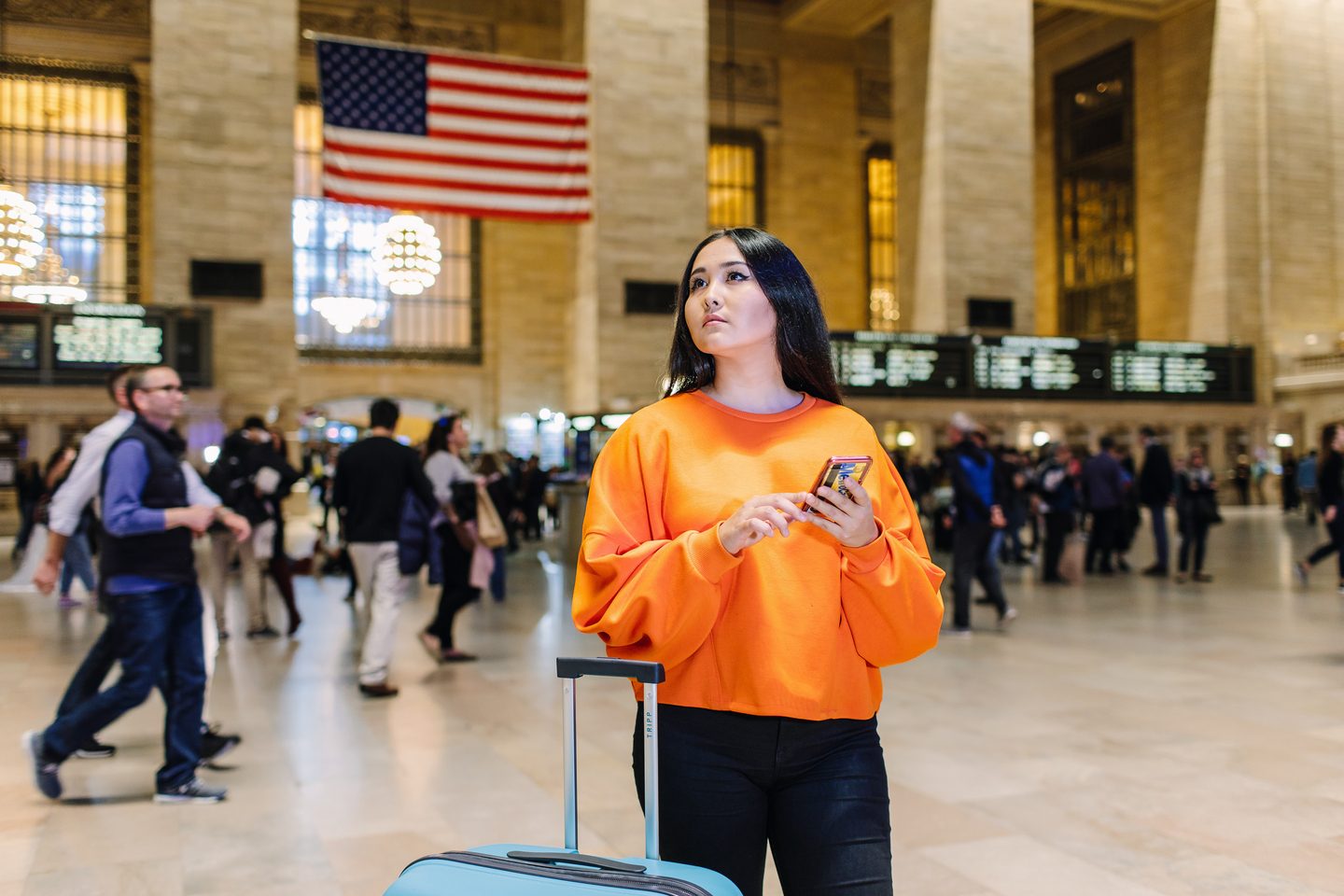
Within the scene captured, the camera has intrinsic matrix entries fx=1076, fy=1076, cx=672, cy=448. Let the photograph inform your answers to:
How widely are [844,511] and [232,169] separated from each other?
16.7m

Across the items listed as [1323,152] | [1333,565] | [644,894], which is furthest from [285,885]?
[1323,152]

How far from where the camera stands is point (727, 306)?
73.0 inches

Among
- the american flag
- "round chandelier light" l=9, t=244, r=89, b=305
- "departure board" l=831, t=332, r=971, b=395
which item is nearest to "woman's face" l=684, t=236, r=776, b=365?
the american flag

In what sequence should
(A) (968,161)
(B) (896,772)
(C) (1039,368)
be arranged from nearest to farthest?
(B) (896,772), (A) (968,161), (C) (1039,368)

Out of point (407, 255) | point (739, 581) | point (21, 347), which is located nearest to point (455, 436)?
point (739, 581)

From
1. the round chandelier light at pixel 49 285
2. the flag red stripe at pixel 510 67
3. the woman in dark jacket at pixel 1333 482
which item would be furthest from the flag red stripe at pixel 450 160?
the woman in dark jacket at pixel 1333 482

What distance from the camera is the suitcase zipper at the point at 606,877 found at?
1478mm

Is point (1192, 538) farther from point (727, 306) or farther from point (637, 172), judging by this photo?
point (727, 306)

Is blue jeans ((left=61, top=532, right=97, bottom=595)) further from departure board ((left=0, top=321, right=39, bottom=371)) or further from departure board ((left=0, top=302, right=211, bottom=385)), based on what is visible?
departure board ((left=0, top=321, right=39, bottom=371))

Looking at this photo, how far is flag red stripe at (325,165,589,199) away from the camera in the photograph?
583 inches

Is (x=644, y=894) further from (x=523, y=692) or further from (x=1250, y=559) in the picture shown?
(x=1250, y=559)

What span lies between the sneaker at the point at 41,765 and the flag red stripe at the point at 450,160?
1175 centimetres

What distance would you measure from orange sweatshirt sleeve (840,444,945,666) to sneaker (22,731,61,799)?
391cm

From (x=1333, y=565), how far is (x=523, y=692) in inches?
437
